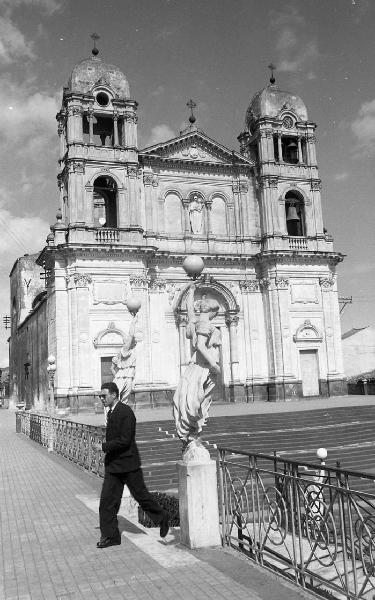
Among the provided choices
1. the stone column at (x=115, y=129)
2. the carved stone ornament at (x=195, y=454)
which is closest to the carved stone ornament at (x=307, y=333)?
the stone column at (x=115, y=129)

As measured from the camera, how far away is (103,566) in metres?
6.66

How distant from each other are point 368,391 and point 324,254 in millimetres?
14633

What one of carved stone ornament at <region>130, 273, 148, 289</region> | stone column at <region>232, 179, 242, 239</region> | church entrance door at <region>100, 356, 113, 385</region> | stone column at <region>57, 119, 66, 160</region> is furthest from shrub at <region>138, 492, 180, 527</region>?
stone column at <region>57, 119, 66, 160</region>

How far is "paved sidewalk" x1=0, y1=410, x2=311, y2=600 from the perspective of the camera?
5746 millimetres

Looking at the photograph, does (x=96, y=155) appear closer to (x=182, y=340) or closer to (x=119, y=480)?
(x=182, y=340)

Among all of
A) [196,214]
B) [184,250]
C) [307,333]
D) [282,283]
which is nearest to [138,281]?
[184,250]

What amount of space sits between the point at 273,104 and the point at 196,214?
8787mm

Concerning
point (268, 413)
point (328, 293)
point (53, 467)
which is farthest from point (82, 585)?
point (328, 293)

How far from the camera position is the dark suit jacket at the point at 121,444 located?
7539mm

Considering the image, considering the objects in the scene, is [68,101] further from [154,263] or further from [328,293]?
[328,293]

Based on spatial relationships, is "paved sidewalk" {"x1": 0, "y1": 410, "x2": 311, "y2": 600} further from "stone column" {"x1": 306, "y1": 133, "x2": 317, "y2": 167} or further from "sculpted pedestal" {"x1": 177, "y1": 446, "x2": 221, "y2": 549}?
"stone column" {"x1": 306, "y1": 133, "x2": 317, "y2": 167}

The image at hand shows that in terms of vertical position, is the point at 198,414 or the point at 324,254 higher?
the point at 324,254

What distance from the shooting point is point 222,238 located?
35.8m

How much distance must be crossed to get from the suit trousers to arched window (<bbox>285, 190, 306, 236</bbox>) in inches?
1213
